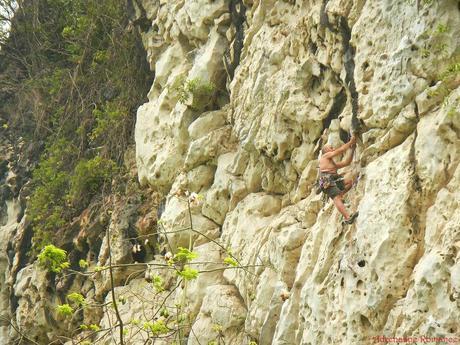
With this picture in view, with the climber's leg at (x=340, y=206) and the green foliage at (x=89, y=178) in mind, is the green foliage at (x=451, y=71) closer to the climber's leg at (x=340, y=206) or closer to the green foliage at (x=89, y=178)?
the climber's leg at (x=340, y=206)

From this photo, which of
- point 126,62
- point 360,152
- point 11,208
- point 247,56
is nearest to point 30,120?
point 11,208

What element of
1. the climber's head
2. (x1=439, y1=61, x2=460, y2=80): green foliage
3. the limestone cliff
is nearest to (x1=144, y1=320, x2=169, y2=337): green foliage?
the limestone cliff

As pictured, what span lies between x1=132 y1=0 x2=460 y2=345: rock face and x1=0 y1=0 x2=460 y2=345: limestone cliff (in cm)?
2

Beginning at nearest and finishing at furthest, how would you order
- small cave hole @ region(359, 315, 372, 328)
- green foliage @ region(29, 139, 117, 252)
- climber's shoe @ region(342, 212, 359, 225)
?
small cave hole @ region(359, 315, 372, 328)
climber's shoe @ region(342, 212, 359, 225)
green foliage @ region(29, 139, 117, 252)

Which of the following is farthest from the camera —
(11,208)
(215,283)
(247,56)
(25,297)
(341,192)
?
(11,208)

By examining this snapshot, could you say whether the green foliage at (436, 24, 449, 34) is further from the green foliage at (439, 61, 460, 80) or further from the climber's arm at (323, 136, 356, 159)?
the climber's arm at (323, 136, 356, 159)

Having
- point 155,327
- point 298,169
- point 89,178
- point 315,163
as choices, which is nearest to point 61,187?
point 89,178

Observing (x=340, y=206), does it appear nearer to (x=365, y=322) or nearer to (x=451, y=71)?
(x=365, y=322)

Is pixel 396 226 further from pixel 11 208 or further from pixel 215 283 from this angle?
pixel 11 208

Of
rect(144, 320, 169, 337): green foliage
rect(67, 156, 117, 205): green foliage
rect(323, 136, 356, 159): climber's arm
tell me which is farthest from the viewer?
rect(67, 156, 117, 205): green foliage

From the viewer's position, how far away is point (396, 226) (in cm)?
668

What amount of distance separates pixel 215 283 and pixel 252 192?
141 centimetres

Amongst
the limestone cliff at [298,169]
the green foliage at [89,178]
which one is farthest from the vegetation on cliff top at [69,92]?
the limestone cliff at [298,169]

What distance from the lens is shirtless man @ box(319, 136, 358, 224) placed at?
25.8ft
